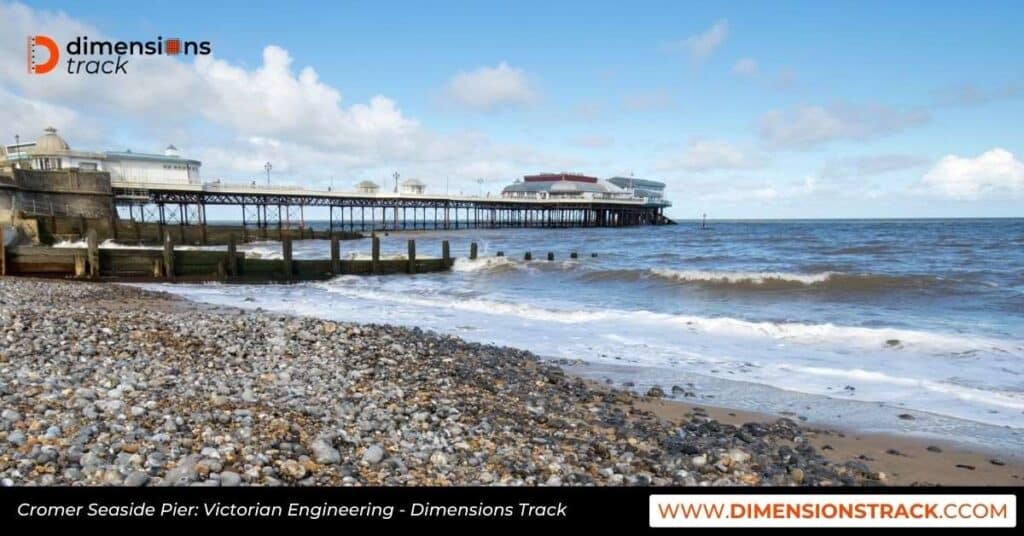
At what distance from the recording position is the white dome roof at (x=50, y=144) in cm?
4422

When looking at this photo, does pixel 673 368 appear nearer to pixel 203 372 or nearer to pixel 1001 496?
pixel 1001 496

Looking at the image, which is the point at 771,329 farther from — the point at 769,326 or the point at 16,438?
the point at 16,438

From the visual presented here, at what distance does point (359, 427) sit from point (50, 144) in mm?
52449

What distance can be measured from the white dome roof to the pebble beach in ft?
151

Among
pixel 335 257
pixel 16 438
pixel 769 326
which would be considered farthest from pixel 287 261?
pixel 16 438

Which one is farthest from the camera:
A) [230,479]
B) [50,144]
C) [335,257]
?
[50,144]

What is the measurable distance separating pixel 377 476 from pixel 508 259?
2560 cm

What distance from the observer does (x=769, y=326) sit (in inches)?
489

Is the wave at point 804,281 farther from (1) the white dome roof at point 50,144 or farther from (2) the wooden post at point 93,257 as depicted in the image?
(1) the white dome roof at point 50,144

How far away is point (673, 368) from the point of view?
8875mm

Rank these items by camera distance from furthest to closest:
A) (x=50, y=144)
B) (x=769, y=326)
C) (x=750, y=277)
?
(x=50, y=144) < (x=750, y=277) < (x=769, y=326)

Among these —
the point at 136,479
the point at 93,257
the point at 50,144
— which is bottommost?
the point at 136,479

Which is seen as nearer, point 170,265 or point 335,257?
point 170,265

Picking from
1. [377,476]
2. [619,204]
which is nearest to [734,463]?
[377,476]
